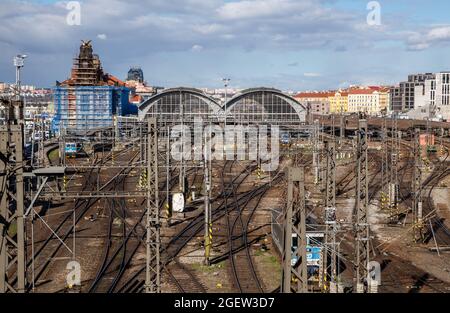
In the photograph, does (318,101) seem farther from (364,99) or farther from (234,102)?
(234,102)

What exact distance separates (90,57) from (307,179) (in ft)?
95.2

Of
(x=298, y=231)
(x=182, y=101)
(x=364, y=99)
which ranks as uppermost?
(x=364, y=99)

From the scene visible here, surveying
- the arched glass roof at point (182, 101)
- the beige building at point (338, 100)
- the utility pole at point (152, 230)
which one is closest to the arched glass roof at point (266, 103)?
the arched glass roof at point (182, 101)

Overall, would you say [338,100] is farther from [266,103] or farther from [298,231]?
[298,231]

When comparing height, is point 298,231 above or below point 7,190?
below

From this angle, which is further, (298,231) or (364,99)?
(364,99)

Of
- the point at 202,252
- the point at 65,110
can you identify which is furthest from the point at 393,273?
the point at 65,110

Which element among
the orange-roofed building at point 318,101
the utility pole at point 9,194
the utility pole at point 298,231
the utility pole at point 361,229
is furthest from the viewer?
the orange-roofed building at point 318,101

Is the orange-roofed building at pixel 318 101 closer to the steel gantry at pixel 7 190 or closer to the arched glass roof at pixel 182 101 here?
the arched glass roof at pixel 182 101

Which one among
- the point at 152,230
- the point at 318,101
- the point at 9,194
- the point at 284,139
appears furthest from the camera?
the point at 318,101

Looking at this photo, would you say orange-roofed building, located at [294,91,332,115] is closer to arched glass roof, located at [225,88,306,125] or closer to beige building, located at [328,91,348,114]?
beige building, located at [328,91,348,114]

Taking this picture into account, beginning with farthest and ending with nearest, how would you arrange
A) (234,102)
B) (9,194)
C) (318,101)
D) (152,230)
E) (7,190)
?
(318,101) < (234,102) < (152,230) < (9,194) < (7,190)

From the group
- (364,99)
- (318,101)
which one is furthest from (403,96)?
(318,101)
